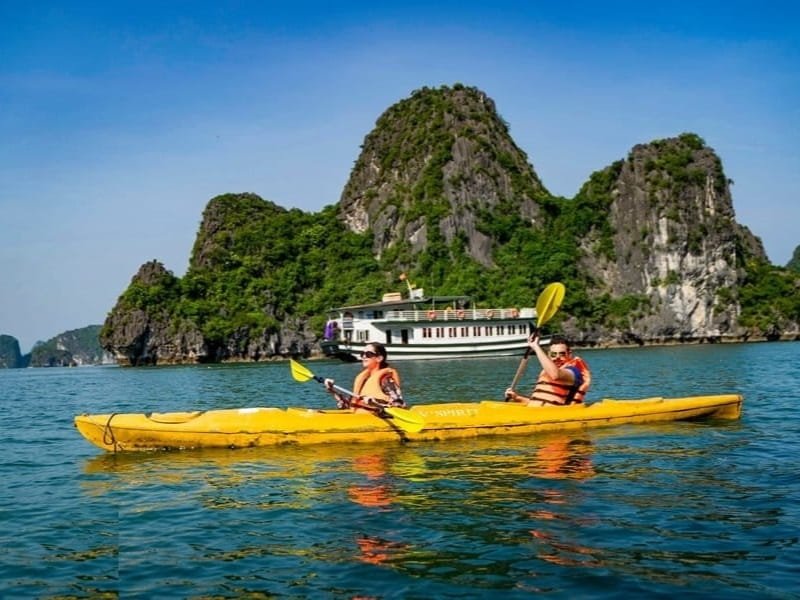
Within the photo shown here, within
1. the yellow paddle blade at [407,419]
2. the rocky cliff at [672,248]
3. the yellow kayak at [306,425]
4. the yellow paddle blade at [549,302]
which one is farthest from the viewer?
the rocky cliff at [672,248]

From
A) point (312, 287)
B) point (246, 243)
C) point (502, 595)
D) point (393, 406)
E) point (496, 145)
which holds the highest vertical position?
point (496, 145)

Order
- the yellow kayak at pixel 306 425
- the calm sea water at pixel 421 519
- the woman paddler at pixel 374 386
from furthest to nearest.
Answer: the woman paddler at pixel 374 386, the yellow kayak at pixel 306 425, the calm sea water at pixel 421 519

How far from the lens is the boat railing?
186 feet

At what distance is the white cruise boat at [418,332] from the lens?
5644 centimetres

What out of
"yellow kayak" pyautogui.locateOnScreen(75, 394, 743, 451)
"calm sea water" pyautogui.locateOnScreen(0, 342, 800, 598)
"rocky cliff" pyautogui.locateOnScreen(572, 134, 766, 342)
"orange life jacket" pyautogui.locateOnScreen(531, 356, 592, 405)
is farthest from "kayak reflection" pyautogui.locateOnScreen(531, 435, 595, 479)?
"rocky cliff" pyautogui.locateOnScreen(572, 134, 766, 342)

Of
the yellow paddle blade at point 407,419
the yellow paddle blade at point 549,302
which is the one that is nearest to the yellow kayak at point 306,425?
the yellow paddle blade at point 407,419

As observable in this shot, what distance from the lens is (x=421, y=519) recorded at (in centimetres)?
820

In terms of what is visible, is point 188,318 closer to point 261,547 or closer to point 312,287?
point 312,287

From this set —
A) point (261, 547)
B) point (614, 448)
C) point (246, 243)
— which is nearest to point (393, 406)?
point (614, 448)

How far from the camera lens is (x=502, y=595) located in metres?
5.96

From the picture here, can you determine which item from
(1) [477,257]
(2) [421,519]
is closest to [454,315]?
(1) [477,257]

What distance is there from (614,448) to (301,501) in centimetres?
583

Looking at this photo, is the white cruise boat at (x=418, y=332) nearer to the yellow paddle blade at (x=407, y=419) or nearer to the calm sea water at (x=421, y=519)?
the yellow paddle blade at (x=407, y=419)

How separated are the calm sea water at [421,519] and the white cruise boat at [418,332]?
138 feet
